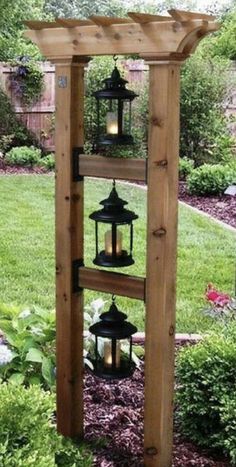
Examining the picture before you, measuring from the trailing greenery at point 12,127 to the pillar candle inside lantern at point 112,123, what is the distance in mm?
7607

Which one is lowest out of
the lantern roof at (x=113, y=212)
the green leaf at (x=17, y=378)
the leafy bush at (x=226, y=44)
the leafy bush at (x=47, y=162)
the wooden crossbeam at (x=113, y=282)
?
the green leaf at (x=17, y=378)

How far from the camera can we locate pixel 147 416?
2.80m

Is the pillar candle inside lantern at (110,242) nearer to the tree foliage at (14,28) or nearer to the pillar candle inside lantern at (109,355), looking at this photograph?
the pillar candle inside lantern at (109,355)

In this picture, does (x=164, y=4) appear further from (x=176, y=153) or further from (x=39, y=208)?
(x=176, y=153)

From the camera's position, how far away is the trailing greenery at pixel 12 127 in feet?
34.0

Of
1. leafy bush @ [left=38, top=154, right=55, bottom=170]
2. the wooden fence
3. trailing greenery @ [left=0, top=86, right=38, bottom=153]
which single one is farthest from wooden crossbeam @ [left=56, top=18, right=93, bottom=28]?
the wooden fence

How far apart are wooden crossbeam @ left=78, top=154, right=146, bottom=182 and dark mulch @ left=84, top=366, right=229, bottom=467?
41.3 inches

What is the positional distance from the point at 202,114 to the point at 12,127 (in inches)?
105

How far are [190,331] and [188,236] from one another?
2.26 metres

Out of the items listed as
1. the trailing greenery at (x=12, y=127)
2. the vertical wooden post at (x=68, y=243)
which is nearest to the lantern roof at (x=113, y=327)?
→ the vertical wooden post at (x=68, y=243)

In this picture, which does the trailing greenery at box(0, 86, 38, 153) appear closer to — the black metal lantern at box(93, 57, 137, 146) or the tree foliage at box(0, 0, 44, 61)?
the tree foliage at box(0, 0, 44, 61)

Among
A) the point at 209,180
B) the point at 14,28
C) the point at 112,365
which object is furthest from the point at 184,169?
the point at 14,28

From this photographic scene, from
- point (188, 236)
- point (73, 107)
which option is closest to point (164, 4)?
point (188, 236)

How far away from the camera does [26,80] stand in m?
10.5
